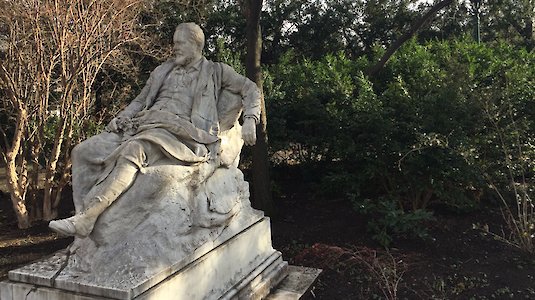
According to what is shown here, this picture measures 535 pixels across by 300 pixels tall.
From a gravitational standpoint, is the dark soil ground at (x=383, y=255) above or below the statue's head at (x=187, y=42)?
below

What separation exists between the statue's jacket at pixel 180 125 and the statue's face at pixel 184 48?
11cm

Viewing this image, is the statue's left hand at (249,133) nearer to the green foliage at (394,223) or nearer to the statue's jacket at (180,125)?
the statue's jacket at (180,125)

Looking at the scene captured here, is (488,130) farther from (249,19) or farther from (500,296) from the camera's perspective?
(249,19)

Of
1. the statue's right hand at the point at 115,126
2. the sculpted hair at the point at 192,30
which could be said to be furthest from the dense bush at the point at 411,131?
the statue's right hand at the point at 115,126

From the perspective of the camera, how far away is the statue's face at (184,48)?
146 inches

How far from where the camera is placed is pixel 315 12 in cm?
1576

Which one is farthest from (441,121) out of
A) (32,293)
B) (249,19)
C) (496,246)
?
(32,293)

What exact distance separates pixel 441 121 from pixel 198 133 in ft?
10.8

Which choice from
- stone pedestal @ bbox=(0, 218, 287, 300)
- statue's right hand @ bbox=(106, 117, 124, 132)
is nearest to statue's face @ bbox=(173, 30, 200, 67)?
statue's right hand @ bbox=(106, 117, 124, 132)

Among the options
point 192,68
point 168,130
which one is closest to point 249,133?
point 168,130

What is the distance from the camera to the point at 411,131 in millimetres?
5711

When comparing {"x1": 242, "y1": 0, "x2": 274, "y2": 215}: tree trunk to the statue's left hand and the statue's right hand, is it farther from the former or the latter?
the statue's right hand

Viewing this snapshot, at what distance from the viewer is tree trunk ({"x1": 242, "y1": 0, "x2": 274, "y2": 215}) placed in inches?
225

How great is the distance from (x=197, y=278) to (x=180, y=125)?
3.42 ft
